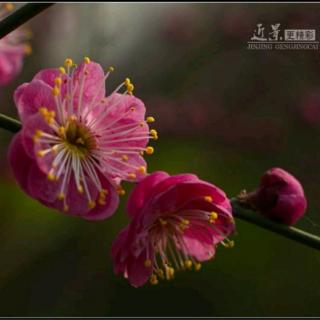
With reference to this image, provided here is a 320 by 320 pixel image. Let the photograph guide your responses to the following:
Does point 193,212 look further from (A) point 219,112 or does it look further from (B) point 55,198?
(A) point 219,112

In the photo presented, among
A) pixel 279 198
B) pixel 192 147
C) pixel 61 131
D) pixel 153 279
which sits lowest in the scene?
pixel 192 147

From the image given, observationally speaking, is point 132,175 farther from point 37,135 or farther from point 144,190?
point 37,135

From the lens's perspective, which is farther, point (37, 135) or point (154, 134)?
point (154, 134)

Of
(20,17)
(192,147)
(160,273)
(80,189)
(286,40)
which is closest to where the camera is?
(20,17)

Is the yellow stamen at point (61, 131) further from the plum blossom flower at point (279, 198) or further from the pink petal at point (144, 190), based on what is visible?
the plum blossom flower at point (279, 198)

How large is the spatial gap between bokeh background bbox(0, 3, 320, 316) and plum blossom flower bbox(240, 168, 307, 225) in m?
0.81

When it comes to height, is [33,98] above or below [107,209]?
above

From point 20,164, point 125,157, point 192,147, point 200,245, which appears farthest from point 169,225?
point 192,147

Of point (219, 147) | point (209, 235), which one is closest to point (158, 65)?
point (219, 147)

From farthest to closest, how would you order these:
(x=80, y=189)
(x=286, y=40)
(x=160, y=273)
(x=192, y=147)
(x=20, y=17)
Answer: (x=192, y=147) → (x=286, y=40) → (x=160, y=273) → (x=80, y=189) → (x=20, y=17)

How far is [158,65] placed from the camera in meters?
2.86

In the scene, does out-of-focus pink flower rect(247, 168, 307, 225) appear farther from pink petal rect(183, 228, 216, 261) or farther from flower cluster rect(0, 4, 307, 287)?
pink petal rect(183, 228, 216, 261)

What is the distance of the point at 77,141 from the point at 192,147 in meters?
1.75

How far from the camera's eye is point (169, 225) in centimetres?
Result: 115
